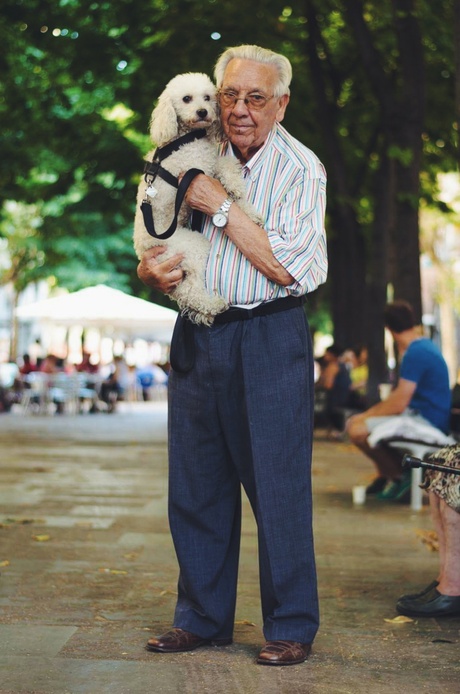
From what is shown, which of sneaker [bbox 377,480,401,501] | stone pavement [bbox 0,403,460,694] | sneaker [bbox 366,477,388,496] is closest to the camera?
stone pavement [bbox 0,403,460,694]

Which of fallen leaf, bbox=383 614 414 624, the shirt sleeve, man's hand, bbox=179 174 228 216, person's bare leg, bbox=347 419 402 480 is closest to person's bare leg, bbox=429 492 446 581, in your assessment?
fallen leaf, bbox=383 614 414 624

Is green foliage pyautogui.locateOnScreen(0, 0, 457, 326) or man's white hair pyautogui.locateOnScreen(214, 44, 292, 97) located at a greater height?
green foliage pyautogui.locateOnScreen(0, 0, 457, 326)

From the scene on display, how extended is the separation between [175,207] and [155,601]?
6.91 feet

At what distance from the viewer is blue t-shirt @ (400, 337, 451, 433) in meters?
9.52

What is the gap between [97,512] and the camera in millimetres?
9320

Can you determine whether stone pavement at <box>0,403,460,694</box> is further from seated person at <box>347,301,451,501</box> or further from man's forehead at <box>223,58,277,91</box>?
man's forehead at <box>223,58,277,91</box>

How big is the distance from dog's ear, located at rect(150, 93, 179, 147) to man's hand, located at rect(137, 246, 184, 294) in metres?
0.43

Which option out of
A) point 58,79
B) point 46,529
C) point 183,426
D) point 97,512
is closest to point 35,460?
point 97,512

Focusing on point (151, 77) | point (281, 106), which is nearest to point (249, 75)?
point (281, 106)

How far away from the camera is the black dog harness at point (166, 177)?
4801 millimetres

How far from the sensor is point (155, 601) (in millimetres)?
5953

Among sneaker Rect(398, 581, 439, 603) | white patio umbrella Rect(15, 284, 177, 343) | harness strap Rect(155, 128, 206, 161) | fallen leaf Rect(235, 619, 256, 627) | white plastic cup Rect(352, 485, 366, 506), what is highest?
white patio umbrella Rect(15, 284, 177, 343)

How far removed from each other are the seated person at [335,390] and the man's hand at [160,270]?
1404 centimetres

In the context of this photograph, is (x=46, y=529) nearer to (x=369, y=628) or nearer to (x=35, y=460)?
(x=369, y=628)
